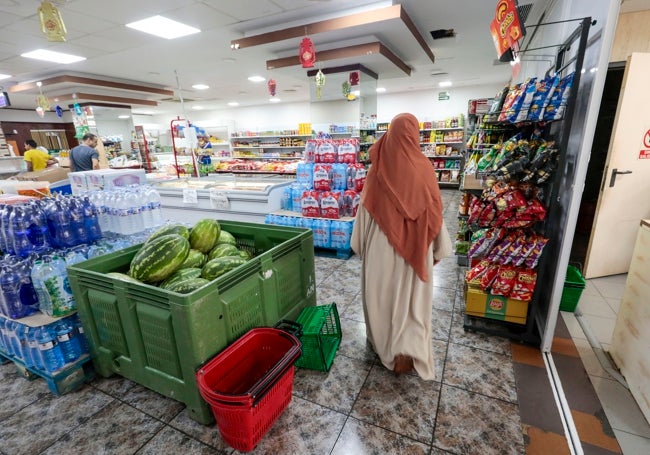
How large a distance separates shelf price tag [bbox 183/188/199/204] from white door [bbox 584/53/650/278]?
521 centimetres

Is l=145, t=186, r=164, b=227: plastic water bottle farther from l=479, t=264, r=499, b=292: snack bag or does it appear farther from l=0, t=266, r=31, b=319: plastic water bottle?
l=479, t=264, r=499, b=292: snack bag

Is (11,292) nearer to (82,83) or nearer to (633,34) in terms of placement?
(633,34)

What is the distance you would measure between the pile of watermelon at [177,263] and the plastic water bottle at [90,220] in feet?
1.86

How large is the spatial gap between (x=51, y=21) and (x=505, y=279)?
11.3 ft

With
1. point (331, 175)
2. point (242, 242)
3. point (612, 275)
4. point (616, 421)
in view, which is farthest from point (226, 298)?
point (612, 275)

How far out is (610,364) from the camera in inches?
85.4

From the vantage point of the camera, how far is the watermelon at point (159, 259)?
1.89 meters

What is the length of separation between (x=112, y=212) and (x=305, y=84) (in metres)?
7.77

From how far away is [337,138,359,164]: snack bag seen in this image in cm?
447

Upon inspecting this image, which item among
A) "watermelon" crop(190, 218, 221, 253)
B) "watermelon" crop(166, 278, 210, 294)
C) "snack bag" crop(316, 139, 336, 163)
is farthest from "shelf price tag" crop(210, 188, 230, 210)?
"watermelon" crop(166, 278, 210, 294)

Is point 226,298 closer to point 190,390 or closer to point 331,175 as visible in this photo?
point 190,390

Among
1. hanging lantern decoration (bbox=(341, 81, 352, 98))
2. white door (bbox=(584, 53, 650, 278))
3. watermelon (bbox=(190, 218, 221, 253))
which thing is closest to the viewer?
watermelon (bbox=(190, 218, 221, 253))

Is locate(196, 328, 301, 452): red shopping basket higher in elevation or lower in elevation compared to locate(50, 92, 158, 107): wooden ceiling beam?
lower

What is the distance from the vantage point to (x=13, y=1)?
3.50m
